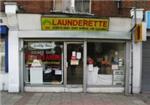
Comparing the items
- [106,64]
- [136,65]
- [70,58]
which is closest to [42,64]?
[70,58]

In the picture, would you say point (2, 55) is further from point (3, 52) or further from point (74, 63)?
point (74, 63)

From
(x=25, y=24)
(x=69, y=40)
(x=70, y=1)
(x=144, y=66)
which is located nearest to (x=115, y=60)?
(x=144, y=66)

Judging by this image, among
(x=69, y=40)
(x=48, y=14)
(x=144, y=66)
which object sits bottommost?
(x=144, y=66)

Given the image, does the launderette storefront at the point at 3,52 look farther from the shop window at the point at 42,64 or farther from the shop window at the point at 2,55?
the shop window at the point at 42,64

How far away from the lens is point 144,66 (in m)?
13.4

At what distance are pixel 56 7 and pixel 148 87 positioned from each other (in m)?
4.92

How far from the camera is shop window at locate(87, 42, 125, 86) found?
1325 cm

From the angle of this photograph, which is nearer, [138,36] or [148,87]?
[138,36]

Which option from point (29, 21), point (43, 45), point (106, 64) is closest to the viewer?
point (29, 21)

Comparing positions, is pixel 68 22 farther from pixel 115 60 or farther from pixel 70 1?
pixel 115 60

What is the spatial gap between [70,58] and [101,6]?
2.39m

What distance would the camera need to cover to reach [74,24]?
12656 mm

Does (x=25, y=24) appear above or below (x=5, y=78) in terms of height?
above

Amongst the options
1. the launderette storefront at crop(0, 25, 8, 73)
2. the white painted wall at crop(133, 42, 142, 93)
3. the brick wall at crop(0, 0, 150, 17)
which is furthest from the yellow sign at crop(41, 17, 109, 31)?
the launderette storefront at crop(0, 25, 8, 73)
